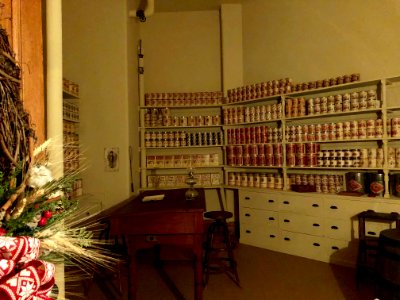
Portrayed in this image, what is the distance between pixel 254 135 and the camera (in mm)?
4047

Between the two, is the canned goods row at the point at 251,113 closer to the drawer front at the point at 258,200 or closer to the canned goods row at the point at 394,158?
the drawer front at the point at 258,200

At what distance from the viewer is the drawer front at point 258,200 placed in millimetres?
3752

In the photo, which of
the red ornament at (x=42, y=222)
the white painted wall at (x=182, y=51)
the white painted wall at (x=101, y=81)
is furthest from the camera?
the white painted wall at (x=182, y=51)

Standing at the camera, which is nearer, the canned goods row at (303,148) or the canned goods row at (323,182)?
the canned goods row at (323,182)

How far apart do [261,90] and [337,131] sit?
3.76 ft

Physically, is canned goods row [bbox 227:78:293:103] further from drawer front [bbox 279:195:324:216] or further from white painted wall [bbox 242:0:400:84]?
drawer front [bbox 279:195:324:216]

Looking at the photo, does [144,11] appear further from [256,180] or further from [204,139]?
[256,180]

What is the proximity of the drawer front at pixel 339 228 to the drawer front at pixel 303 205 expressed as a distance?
0.14m

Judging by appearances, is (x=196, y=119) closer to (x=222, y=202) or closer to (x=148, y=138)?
(x=148, y=138)

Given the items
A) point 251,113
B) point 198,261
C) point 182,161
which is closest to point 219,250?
point 198,261

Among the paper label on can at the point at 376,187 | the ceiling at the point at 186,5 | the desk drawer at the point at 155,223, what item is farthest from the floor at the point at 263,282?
the ceiling at the point at 186,5

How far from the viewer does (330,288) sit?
2686mm

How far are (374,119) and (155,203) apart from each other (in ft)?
8.55

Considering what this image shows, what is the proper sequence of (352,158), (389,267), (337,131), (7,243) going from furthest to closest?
A: (337,131), (352,158), (389,267), (7,243)
